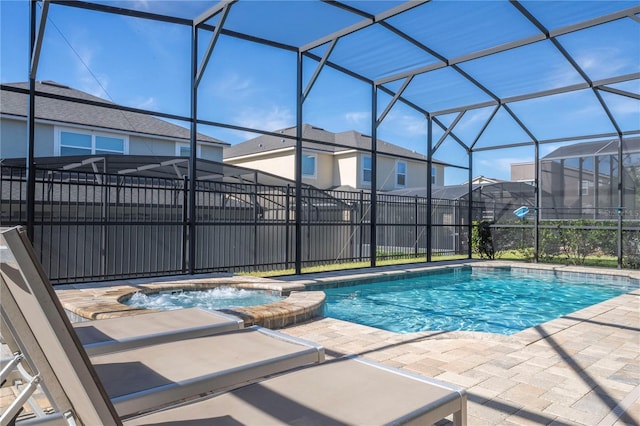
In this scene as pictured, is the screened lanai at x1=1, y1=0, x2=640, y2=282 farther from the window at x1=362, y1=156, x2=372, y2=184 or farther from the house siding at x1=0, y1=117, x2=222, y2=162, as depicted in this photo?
the window at x1=362, y1=156, x2=372, y2=184

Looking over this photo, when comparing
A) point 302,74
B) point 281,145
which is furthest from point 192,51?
point 281,145

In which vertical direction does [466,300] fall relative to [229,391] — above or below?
below

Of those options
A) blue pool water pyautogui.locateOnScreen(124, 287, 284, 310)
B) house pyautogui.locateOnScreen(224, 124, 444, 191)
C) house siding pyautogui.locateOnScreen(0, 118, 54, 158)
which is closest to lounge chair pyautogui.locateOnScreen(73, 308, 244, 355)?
blue pool water pyautogui.locateOnScreen(124, 287, 284, 310)

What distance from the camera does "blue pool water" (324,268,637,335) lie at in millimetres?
6613

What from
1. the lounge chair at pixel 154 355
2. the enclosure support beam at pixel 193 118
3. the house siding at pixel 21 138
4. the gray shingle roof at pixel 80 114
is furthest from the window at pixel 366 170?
the lounge chair at pixel 154 355

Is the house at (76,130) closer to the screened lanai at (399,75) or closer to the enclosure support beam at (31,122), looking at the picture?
the screened lanai at (399,75)

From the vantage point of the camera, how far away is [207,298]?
6680 mm

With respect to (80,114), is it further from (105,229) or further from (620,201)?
(620,201)

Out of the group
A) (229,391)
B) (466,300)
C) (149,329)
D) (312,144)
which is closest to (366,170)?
(312,144)

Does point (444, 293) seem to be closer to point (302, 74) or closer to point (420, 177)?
point (302, 74)

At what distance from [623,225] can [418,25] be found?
8.34 metres

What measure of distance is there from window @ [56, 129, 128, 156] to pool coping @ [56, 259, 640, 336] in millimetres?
9570

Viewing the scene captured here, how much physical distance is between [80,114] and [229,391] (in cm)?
1589

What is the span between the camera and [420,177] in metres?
24.1
